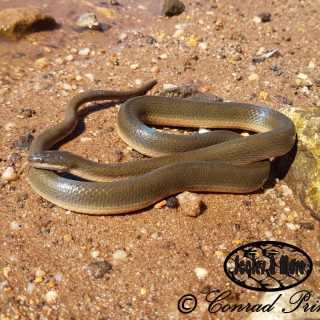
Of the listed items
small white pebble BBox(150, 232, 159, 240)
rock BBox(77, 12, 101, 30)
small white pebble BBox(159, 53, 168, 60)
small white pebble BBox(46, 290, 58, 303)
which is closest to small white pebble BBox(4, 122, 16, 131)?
small white pebble BBox(150, 232, 159, 240)

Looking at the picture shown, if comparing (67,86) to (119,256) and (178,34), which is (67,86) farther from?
(119,256)

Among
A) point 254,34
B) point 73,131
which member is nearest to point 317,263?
point 73,131

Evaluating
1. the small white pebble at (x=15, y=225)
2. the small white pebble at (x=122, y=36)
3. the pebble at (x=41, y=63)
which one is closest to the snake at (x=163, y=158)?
the small white pebble at (x=15, y=225)

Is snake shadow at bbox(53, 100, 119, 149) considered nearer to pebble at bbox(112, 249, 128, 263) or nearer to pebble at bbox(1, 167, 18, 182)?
pebble at bbox(1, 167, 18, 182)

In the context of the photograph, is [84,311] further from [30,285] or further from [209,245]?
[209,245]

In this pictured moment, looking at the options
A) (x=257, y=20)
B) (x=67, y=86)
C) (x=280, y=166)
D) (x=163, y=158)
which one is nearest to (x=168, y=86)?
(x=67, y=86)
